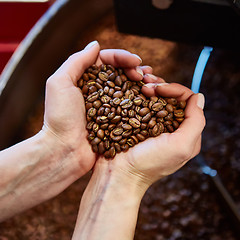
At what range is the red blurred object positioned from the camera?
190cm

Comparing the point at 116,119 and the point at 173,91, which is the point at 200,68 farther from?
the point at 116,119

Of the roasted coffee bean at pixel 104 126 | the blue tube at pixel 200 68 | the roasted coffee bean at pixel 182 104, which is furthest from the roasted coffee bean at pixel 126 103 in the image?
the blue tube at pixel 200 68

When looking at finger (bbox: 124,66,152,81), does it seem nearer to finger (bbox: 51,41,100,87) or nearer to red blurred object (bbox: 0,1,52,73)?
finger (bbox: 51,41,100,87)

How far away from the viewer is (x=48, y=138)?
1.26m

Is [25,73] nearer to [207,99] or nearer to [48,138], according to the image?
[48,138]

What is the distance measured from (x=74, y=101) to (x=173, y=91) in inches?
16.4

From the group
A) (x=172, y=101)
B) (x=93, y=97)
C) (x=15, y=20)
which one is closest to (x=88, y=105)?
(x=93, y=97)

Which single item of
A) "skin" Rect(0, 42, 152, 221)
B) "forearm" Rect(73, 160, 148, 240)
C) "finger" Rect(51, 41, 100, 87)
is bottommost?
"forearm" Rect(73, 160, 148, 240)

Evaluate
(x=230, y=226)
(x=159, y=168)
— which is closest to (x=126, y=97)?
(x=159, y=168)

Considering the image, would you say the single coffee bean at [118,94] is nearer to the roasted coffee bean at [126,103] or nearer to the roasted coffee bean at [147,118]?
the roasted coffee bean at [126,103]

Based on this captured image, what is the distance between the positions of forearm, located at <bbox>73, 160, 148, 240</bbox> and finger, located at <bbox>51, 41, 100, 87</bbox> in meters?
0.39

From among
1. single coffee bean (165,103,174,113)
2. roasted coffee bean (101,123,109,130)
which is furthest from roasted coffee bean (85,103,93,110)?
single coffee bean (165,103,174,113)

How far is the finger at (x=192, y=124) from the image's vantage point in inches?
45.2

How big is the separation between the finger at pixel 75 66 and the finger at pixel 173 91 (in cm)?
32
